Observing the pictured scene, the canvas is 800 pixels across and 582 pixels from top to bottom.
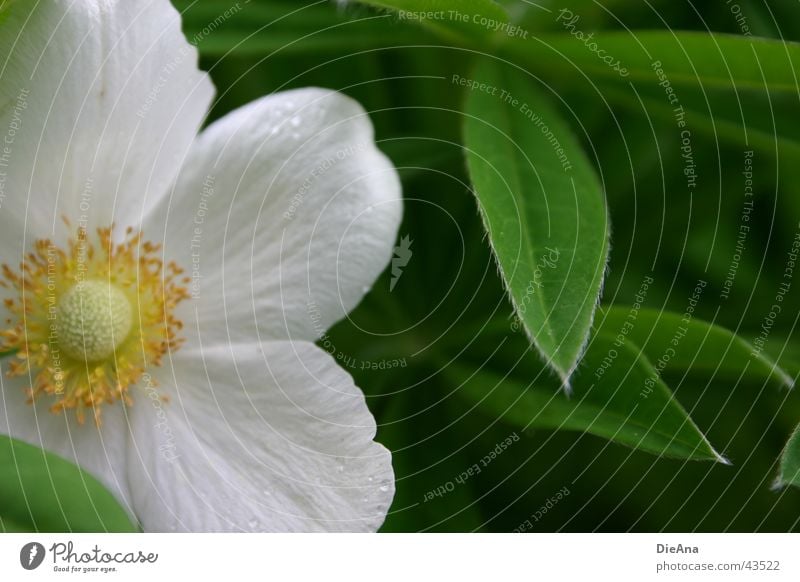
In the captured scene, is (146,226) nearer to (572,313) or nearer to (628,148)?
(572,313)

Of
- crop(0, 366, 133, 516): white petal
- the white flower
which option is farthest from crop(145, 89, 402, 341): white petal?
crop(0, 366, 133, 516): white petal

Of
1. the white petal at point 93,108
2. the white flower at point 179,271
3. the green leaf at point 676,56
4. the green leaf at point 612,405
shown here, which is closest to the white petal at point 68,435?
the white flower at point 179,271

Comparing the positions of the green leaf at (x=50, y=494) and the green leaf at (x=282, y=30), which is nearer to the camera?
the green leaf at (x=50, y=494)

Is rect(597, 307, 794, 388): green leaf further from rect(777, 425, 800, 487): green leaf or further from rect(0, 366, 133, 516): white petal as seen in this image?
rect(0, 366, 133, 516): white petal

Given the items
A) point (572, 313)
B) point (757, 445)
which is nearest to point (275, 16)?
point (572, 313)

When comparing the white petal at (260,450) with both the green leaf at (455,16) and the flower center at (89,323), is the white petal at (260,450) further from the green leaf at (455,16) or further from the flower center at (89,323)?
the green leaf at (455,16)

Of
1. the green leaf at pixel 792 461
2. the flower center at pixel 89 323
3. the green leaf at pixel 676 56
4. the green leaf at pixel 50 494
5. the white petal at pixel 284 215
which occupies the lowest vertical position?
the green leaf at pixel 50 494
